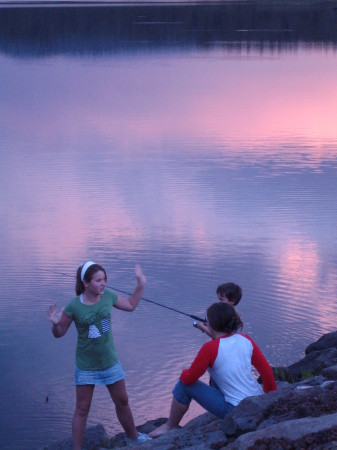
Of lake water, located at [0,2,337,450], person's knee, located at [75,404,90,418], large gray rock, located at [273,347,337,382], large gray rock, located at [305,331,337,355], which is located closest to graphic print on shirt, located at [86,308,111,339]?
person's knee, located at [75,404,90,418]

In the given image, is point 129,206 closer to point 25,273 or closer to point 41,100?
point 25,273

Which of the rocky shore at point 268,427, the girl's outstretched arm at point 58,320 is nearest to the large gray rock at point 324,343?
the rocky shore at point 268,427

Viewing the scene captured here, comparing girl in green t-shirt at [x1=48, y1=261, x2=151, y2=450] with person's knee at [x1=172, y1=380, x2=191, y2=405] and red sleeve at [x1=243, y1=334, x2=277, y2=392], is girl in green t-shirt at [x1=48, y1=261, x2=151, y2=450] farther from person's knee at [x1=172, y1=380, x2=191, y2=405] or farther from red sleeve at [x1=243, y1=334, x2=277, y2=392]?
red sleeve at [x1=243, y1=334, x2=277, y2=392]

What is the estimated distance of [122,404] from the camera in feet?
18.5

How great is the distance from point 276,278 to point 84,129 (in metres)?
10.8

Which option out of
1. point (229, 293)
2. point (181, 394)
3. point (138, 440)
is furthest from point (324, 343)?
point (181, 394)

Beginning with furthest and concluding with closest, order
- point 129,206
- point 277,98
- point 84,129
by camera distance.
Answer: point 277,98 → point 84,129 → point 129,206

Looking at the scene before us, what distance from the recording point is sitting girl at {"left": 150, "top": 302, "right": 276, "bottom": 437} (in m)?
5.20

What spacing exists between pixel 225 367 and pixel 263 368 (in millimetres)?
216

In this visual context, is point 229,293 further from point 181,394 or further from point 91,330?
point 91,330

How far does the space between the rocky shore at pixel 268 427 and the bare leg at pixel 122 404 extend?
12cm

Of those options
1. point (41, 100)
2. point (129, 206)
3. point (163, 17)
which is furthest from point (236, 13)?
point (129, 206)

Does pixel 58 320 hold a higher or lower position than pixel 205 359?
higher

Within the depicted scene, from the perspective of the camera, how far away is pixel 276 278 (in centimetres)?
944
